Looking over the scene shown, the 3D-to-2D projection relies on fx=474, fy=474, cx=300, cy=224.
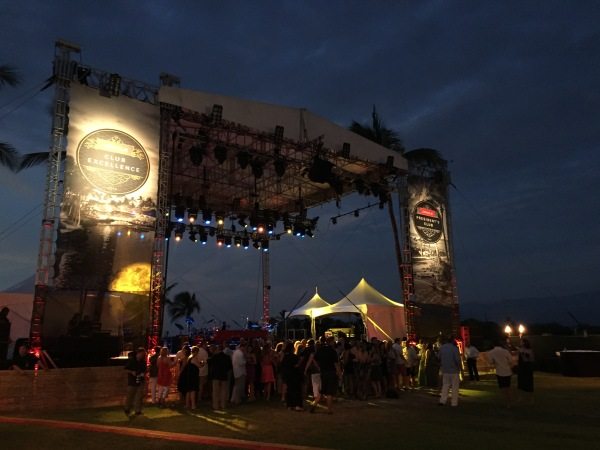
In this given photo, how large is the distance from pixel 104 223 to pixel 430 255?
11544mm

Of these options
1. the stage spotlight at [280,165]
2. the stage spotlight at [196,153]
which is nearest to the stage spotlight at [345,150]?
the stage spotlight at [280,165]

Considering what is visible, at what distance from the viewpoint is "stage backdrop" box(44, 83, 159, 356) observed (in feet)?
34.9

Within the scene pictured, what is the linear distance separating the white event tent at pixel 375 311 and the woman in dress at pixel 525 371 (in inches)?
304

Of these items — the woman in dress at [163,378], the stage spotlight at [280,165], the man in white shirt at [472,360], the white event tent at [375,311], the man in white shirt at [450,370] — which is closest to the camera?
the man in white shirt at [450,370]

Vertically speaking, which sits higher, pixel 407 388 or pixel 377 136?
pixel 377 136

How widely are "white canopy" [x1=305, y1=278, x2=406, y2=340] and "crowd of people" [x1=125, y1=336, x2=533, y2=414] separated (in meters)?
5.47

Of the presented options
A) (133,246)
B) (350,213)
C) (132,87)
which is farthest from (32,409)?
(350,213)

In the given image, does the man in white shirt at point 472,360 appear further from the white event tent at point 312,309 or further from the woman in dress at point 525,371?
the white event tent at point 312,309

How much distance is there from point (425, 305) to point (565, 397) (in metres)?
6.56

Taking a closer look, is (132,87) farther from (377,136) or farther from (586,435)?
(586,435)

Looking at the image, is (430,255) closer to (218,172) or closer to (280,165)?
(280,165)

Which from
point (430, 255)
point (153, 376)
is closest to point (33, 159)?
point (153, 376)

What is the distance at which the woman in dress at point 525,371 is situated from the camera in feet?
32.4

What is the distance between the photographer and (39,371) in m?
8.98
